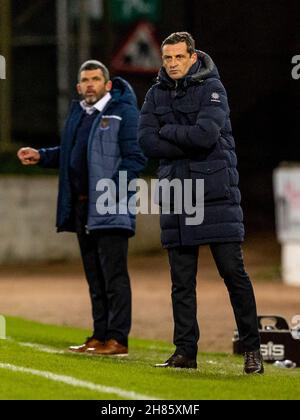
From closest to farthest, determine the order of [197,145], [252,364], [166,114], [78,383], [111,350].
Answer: [78,383], [197,145], [252,364], [166,114], [111,350]

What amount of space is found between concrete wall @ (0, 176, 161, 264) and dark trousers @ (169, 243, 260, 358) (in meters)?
15.4

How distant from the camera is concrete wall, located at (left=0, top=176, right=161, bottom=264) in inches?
925

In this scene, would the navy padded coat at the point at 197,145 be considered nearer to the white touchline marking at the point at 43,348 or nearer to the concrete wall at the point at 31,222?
the white touchline marking at the point at 43,348

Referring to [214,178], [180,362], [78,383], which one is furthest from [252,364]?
[78,383]

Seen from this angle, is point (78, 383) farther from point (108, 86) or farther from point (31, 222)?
point (31, 222)

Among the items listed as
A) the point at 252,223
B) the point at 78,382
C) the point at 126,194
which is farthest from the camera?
the point at 252,223

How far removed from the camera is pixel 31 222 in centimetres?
2370

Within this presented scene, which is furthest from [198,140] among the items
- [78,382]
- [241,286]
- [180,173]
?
[78,382]

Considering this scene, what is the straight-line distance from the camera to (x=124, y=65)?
25.5 m

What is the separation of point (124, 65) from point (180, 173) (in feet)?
58.2

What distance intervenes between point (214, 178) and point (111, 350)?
2066 mm

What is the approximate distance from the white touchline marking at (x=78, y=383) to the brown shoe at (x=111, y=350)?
60.6 inches

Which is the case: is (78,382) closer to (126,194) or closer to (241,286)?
(241,286)

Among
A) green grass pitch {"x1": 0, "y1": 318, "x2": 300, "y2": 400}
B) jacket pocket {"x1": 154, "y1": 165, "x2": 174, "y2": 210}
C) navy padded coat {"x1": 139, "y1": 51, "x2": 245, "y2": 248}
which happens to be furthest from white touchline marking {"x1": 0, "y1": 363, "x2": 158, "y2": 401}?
jacket pocket {"x1": 154, "y1": 165, "x2": 174, "y2": 210}
